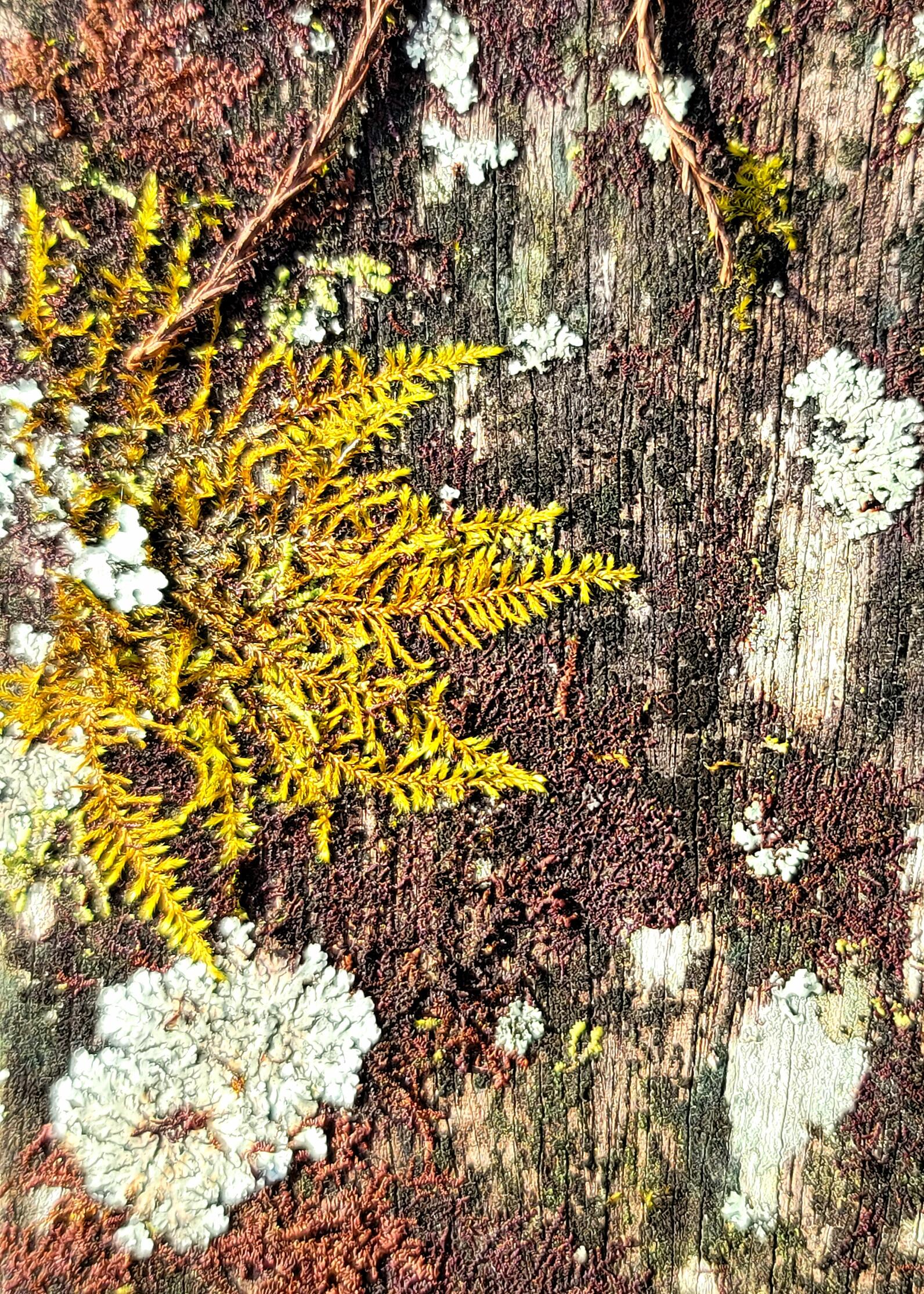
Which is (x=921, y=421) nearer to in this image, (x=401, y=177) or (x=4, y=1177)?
(x=401, y=177)

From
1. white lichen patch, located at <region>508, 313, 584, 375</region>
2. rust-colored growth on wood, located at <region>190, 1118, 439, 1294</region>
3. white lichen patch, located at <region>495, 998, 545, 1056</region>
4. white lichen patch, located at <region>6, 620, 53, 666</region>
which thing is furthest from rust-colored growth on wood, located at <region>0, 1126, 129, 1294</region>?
white lichen patch, located at <region>508, 313, 584, 375</region>

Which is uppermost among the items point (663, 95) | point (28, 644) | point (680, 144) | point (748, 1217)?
point (663, 95)

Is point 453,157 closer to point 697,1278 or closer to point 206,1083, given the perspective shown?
point 206,1083

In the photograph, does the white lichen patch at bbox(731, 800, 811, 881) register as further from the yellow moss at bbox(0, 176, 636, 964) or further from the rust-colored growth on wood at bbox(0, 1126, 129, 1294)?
the rust-colored growth on wood at bbox(0, 1126, 129, 1294)

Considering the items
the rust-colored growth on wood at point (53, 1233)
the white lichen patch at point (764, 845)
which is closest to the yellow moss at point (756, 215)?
the white lichen patch at point (764, 845)

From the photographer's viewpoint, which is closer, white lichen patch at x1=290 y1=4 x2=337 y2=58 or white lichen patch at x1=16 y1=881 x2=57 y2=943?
white lichen patch at x1=290 y1=4 x2=337 y2=58

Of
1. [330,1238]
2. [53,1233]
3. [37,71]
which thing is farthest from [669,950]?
[37,71]
